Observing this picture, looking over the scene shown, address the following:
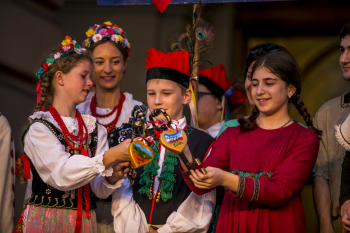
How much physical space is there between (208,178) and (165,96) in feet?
2.52

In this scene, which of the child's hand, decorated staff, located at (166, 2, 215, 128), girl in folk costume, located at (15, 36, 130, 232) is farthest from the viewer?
decorated staff, located at (166, 2, 215, 128)

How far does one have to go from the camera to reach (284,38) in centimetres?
438

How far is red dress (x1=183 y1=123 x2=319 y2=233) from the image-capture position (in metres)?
1.90

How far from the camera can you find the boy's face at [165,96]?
2443mm

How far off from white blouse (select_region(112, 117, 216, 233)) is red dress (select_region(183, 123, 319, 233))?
0.51 ft

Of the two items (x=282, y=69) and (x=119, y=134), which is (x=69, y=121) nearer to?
(x=119, y=134)

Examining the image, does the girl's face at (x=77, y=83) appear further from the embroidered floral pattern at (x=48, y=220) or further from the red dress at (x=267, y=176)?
the red dress at (x=267, y=176)

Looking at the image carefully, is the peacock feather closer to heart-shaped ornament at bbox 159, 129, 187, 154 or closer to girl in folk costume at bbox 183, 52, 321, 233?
girl in folk costume at bbox 183, 52, 321, 233

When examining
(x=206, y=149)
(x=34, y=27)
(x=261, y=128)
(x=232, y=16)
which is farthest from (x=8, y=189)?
(x=232, y=16)

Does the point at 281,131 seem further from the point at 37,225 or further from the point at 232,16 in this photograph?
the point at 232,16

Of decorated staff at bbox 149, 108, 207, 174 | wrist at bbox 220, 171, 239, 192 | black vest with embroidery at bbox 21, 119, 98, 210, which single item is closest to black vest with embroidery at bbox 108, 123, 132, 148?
black vest with embroidery at bbox 21, 119, 98, 210

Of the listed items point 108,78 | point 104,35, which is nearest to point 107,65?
point 108,78

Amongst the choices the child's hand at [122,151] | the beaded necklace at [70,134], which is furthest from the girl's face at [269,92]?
the beaded necklace at [70,134]

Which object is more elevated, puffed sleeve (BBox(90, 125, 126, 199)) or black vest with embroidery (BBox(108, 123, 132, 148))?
black vest with embroidery (BBox(108, 123, 132, 148))
